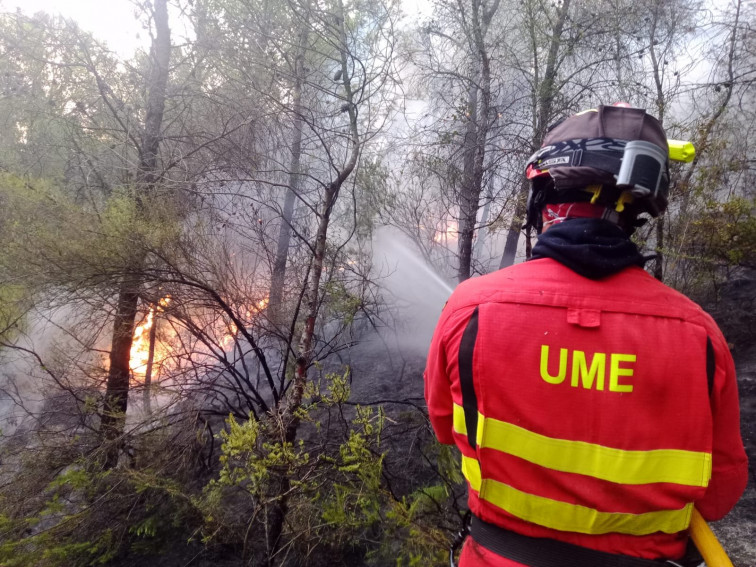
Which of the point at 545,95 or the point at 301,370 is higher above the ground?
the point at 545,95

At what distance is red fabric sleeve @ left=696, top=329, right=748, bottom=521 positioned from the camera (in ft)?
4.17

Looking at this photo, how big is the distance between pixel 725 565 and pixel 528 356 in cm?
88

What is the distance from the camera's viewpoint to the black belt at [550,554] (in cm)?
125

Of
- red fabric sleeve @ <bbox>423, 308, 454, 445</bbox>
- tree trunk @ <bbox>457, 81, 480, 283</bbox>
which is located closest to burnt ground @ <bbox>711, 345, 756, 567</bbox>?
red fabric sleeve @ <bbox>423, 308, 454, 445</bbox>

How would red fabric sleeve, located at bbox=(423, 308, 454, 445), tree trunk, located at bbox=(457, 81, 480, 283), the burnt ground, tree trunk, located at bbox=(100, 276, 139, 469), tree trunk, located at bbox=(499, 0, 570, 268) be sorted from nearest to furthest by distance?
red fabric sleeve, located at bbox=(423, 308, 454, 445)
the burnt ground
tree trunk, located at bbox=(100, 276, 139, 469)
tree trunk, located at bbox=(499, 0, 570, 268)
tree trunk, located at bbox=(457, 81, 480, 283)

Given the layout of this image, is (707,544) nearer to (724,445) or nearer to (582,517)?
(724,445)

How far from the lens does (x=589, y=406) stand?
1.23 meters

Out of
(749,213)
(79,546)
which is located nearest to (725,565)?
(79,546)

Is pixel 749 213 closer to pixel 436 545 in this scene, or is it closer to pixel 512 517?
pixel 436 545

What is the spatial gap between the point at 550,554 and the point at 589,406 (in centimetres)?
48

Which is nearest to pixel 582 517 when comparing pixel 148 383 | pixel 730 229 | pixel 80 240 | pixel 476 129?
pixel 80 240

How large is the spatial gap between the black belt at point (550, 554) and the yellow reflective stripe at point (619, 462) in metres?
0.25

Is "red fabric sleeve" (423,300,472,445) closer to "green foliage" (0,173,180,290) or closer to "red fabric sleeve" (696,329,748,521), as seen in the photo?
"red fabric sleeve" (696,329,748,521)

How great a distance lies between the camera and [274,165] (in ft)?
20.8
